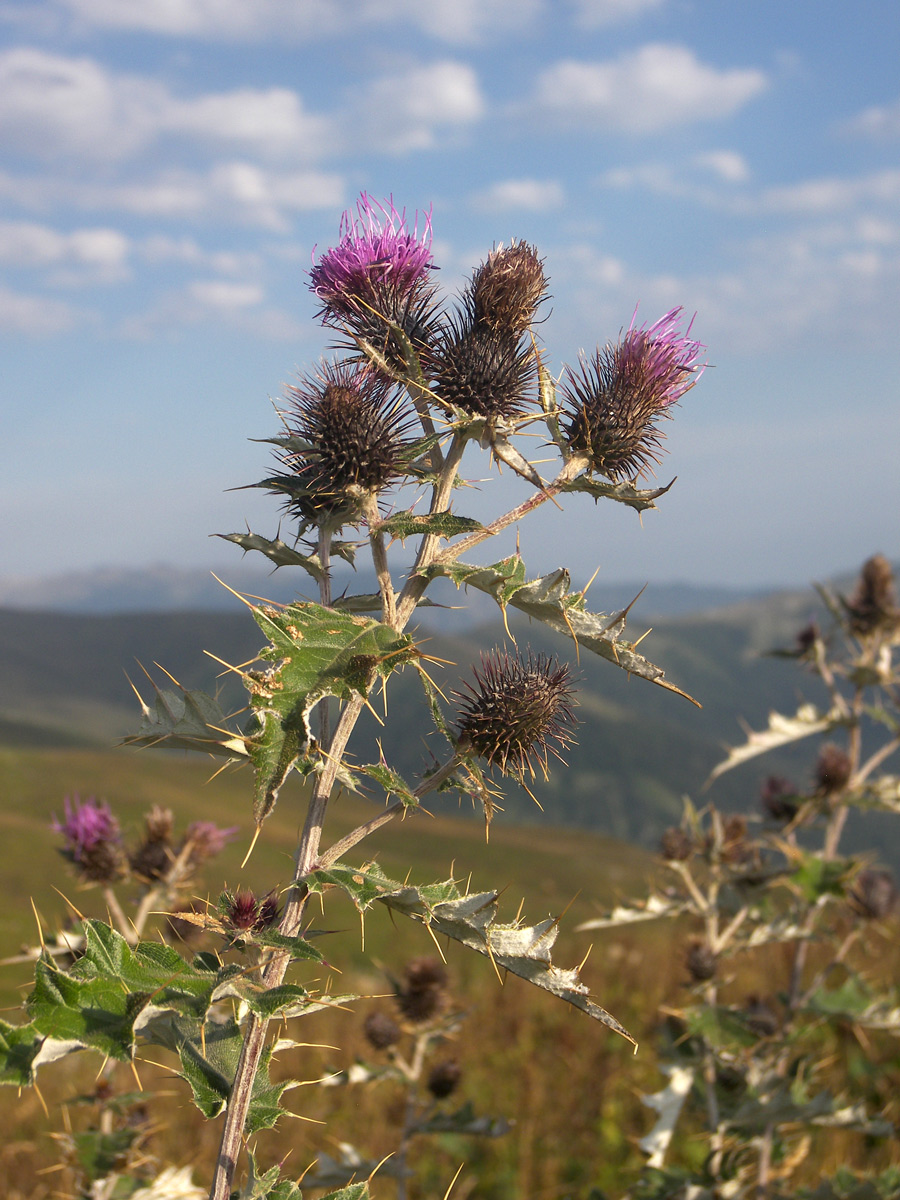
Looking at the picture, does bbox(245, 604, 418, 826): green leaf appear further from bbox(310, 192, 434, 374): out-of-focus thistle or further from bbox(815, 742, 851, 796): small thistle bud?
bbox(815, 742, 851, 796): small thistle bud

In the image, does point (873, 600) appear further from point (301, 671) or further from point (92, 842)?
point (301, 671)

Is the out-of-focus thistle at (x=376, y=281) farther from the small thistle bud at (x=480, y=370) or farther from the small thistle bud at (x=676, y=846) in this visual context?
the small thistle bud at (x=676, y=846)

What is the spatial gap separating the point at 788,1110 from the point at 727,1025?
19.9 inches

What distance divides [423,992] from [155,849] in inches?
69.7

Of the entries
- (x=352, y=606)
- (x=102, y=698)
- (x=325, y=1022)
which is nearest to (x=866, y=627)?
(x=352, y=606)

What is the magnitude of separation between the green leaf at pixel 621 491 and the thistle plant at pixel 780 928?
2414 mm

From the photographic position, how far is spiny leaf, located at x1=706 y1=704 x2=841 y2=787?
523 cm

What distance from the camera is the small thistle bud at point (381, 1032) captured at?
529 centimetres

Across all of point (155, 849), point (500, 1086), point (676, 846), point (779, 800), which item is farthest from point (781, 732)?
point (500, 1086)

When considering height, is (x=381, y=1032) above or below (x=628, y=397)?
below

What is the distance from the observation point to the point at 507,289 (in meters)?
3.22

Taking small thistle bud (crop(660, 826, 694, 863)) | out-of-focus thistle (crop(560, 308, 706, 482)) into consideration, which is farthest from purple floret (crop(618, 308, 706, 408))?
small thistle bud (crop(660, 826, 694, 863))

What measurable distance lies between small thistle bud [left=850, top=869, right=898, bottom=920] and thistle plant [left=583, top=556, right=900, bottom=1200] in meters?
0.01

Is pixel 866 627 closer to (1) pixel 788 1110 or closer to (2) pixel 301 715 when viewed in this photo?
(1) pixel 788 1110
